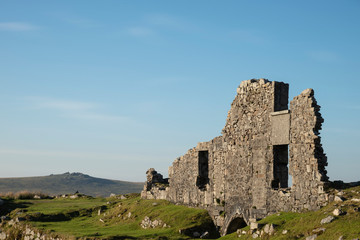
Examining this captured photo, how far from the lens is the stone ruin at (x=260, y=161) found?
18828 mm

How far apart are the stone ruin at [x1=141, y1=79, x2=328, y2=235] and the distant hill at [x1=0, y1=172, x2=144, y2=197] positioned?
67.1 m

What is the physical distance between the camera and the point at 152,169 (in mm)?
34406

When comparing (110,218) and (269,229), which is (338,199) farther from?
(110,218)

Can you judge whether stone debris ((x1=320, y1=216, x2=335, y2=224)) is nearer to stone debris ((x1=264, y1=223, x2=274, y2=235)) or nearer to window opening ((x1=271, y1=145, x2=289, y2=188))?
stone debris ((x1=264, y1=223, x2=274, y2=235))

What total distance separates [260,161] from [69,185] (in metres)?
82.9

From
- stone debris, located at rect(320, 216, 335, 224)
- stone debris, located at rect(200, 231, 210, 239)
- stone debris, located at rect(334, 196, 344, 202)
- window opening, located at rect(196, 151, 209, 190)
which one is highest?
window opening, located at rect(196, 151, 209, 190)

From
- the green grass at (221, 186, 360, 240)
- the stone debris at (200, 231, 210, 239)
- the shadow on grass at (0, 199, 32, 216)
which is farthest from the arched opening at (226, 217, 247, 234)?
the shadow on grass at (0, 199, 32, 216)

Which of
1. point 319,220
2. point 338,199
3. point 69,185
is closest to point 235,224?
point 338,199

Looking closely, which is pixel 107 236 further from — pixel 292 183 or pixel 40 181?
pixel 40 181

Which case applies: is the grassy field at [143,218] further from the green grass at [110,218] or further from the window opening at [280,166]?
the window opening at [280,166]

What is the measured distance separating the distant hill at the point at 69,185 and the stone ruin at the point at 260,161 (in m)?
67.1

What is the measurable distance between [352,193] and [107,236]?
10648mm

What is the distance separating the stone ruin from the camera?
18828 millimetres

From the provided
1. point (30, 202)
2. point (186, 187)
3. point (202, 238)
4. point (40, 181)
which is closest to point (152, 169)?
point (186, 187)
